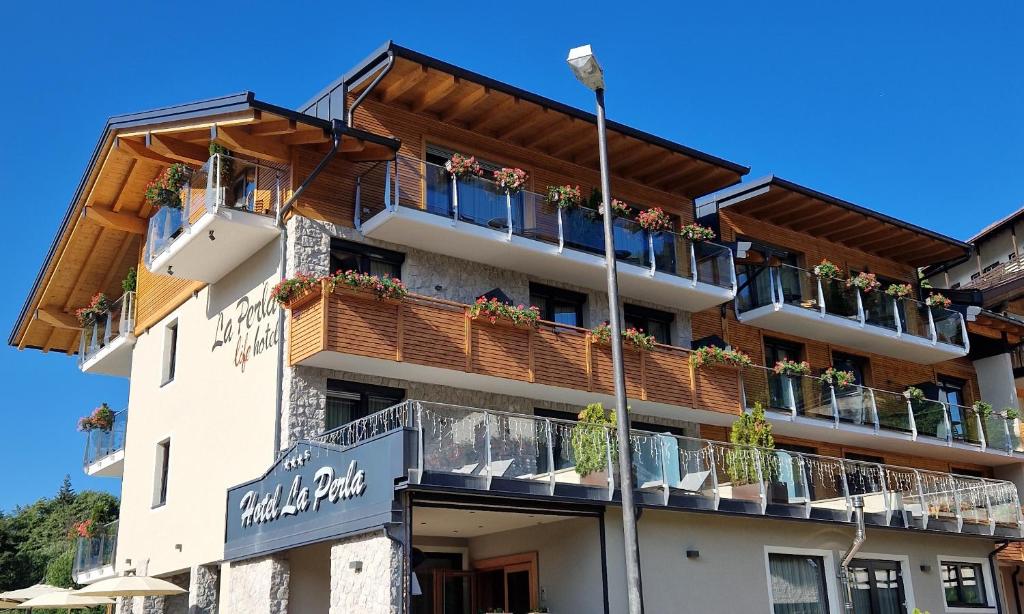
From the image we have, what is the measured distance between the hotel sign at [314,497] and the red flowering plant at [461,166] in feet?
18.7

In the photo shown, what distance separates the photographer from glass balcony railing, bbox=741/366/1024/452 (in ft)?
73.5

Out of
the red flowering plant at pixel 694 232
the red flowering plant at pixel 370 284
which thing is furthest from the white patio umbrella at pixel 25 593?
the red flowering plant at pixel 694 232

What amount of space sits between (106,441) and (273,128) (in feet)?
35.9

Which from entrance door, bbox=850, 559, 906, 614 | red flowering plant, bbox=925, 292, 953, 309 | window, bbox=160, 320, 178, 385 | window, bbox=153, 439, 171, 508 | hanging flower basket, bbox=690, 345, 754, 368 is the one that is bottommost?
entrance door, bbox=850, 559, 906, 614

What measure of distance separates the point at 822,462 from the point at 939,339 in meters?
9.20

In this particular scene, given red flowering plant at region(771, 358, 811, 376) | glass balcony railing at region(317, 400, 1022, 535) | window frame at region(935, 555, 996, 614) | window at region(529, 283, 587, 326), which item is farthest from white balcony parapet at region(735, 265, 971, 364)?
window frame at region(935, 555, 996, 614)

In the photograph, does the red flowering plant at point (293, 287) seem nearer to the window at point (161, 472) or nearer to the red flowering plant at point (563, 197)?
the red flowering plant at point (563, 197)

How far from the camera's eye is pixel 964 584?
22625 mm

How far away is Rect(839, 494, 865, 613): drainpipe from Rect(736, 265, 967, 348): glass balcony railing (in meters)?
5.90

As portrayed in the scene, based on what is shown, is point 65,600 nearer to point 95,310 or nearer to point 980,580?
point 95,310

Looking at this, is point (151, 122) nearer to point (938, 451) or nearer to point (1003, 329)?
point (938, 451)

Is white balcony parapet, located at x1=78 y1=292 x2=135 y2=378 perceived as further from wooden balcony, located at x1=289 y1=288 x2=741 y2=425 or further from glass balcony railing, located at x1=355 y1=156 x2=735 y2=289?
wooden balcony, located at x1=289 y1=288 x2=741 y2=425

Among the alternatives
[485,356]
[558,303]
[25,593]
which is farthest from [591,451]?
[25,593]

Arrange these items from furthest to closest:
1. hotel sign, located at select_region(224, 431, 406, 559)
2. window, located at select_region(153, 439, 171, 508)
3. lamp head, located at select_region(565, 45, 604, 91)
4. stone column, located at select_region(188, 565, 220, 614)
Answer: window, located at select_region(153, 439, 171, 508), stone column, located at select_region(188, 565, 220, 614), hotel sign, located at select_region(224, 431, 406, 559), lamp head, located at select_region(565, 45, 604, 91)
